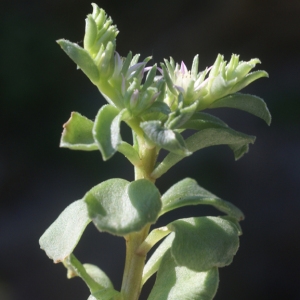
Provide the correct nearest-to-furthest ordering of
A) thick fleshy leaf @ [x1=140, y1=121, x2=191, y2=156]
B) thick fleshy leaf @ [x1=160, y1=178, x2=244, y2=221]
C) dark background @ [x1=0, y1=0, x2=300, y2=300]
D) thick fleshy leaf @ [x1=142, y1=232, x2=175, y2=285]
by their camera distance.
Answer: thick fleshy leaf @ [x1=140, y1=121, x2=191, y2=156] < thick fleshy leaf @ [x1=160, y1=178, x2=244, y2=221] < thick fleshy leaf @ [x1=142, y1=232, x2=175, y2=285] < dark background @ [x1=0, y1=0, x2=300, y2=300]

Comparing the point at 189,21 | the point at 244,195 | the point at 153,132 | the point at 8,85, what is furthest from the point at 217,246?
the point at 189,21

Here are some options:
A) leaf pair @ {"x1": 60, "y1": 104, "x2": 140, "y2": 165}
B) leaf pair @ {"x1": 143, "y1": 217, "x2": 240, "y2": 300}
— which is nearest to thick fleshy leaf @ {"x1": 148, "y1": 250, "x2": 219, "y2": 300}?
leaf pair @ {"x1": 143, "y1": 217, "x2": 240, "y2": 300}

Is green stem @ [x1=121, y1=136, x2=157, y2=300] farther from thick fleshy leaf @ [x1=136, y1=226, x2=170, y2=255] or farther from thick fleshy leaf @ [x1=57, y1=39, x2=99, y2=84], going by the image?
thick fleshy leaf @ [x1=57, y1=39, x2=99, y2=84]

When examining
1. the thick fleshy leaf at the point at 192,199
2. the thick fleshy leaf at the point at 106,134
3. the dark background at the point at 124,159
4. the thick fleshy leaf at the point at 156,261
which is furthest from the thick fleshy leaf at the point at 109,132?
the dark background at the point at 124,159

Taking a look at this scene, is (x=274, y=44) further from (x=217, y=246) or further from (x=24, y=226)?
(x=217, y=246)

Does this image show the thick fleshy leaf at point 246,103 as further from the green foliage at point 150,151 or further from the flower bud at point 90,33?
the flower bud at point 90,33

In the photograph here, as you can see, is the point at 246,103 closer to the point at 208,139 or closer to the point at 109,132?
the point at 208,139
